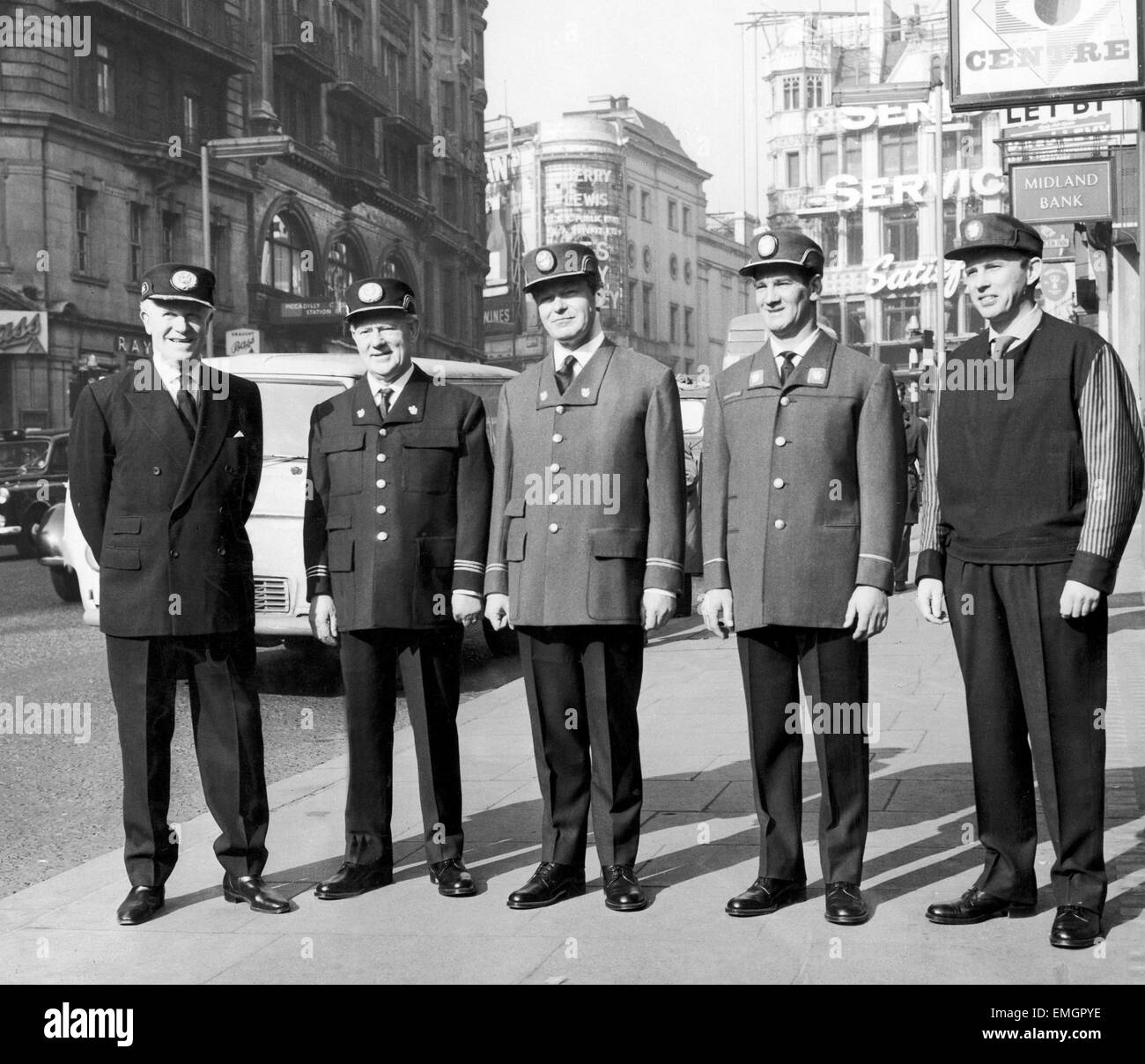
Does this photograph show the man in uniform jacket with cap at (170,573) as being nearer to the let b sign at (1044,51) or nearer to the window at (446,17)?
the let b sign at (1044,51)

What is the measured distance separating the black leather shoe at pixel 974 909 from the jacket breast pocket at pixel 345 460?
2.26 m

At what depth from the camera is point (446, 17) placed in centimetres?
4388

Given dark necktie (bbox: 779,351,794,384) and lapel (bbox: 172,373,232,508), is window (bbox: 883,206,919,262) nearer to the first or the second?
dark necktie (bbox: 779,351,794,384)

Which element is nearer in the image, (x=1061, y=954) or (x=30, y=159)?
(x=1061, y=954)

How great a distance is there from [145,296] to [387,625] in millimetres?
1302

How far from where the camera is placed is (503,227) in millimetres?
71188

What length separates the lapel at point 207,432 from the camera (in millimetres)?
5016

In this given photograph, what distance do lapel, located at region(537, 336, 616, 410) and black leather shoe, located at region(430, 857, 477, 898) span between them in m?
1.50

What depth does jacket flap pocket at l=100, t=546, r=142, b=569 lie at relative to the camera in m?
4.99

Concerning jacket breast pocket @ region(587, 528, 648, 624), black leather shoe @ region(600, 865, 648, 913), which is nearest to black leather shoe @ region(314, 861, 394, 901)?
black leather shoe @ region(600, 865, 648, 913)

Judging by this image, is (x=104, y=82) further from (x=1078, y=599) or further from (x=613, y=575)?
(x=1078, y=599)

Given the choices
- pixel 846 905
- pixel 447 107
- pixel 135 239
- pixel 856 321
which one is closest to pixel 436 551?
pixel 846 905
